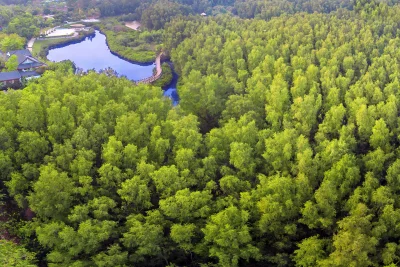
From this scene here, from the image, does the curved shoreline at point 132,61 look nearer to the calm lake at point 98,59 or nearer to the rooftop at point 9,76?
the calm lake at point 98,59

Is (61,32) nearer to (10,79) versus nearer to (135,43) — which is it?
(135,43)

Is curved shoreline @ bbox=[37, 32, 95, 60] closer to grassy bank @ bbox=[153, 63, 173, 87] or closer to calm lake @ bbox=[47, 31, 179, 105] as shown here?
calm lake @ bbox=[47, 31, 179, 105]

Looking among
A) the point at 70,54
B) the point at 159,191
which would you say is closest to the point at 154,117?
the point at 159,191

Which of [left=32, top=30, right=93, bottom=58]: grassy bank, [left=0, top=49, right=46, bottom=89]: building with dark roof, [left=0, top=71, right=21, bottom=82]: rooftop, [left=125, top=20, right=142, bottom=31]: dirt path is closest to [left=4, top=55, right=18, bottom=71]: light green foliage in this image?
[left=0, top=49, right=46, bottom=89]: building with dark roof

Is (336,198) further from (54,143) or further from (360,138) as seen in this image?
(54,143)

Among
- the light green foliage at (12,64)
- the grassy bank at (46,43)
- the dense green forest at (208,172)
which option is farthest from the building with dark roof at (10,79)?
the grassy bank at (46,43)

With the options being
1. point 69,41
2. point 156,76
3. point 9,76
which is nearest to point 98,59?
point 69,41
